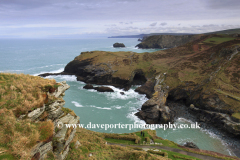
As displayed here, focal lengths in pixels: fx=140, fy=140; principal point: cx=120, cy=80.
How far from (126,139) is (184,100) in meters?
25.2

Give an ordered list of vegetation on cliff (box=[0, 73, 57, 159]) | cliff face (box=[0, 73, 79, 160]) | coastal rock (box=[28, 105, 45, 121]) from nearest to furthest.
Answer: vegetation on cliff (box=[0, 73, 57, 159])
cliff face (box=[0, 73, 79, 160])
coastal rock (box=[28, 105, 45, 121])

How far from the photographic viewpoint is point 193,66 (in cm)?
5056

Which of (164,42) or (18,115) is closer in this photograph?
(18,115)

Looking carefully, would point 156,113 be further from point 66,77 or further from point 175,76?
point 66,77

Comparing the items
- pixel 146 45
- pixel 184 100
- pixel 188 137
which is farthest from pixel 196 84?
pixel 146 45

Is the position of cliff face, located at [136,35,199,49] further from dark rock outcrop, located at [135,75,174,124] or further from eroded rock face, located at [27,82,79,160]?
eroded rock face, located at [27,82,79,160]

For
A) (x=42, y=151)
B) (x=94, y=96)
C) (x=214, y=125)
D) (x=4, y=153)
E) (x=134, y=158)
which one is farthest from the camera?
(x=94, y=96)

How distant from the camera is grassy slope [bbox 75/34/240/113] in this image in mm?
35812

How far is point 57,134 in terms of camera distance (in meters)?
11.2

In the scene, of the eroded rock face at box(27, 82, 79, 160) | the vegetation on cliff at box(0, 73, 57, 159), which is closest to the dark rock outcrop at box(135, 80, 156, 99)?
the eroded rock face at box(27, 82, 79, 160)

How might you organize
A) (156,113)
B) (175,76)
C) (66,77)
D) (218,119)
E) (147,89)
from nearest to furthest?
(218,119), (156,113), (147,89), (175,76), (66,77)

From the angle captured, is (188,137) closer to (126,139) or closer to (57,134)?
(126,139)

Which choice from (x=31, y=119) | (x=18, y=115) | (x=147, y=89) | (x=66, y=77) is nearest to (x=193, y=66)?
(x=147, y=89)

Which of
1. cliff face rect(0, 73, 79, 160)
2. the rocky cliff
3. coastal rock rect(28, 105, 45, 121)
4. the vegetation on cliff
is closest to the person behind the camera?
the vegetation on cliff
